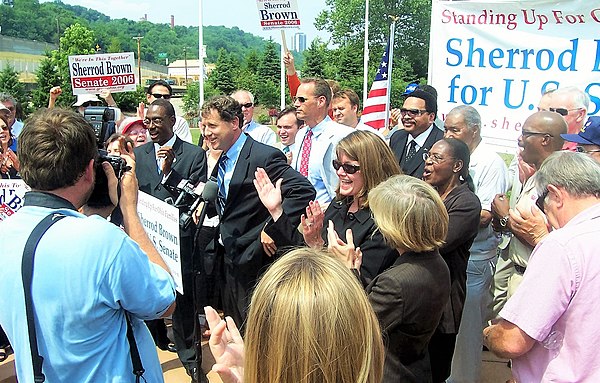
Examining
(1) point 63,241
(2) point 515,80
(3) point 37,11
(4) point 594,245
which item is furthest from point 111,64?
(3) point 37,11

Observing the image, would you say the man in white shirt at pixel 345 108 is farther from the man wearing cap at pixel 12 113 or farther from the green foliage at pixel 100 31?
the green foliage at pixel 100 31

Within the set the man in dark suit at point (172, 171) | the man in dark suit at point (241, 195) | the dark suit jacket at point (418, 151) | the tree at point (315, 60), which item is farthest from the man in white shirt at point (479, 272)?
the tree at point (315, 60)

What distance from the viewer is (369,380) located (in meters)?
1.27

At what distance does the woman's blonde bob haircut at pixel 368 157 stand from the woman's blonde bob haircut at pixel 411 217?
22.0 inches

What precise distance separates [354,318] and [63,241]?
1.06m

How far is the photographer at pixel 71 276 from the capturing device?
179 centimetres

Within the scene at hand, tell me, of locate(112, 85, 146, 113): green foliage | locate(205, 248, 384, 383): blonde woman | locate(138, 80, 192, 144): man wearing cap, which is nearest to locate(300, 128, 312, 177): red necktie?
locate(138, 80, 192, 144): man wearing cap

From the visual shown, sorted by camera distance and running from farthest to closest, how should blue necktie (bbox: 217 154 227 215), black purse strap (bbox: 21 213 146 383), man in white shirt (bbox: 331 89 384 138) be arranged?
man in white shirt (bbox: 331 89 384 138), blue necktie (bbox: 217 154 227 215), black purse strap (bbox: 21 213 146 383)

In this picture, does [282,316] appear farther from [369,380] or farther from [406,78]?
[406,78]

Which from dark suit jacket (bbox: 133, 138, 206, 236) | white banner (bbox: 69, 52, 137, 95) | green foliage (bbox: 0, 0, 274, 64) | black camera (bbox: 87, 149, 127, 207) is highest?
green foliage (bbox: 0, 0, 274, 64)

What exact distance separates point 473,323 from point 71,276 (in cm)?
295

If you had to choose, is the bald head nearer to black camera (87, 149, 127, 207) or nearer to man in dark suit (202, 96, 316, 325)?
man in dark suit (202, 96, 316, 325)

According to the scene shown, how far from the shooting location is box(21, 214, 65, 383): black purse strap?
178cm

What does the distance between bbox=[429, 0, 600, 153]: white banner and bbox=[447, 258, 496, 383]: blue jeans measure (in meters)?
1.51
